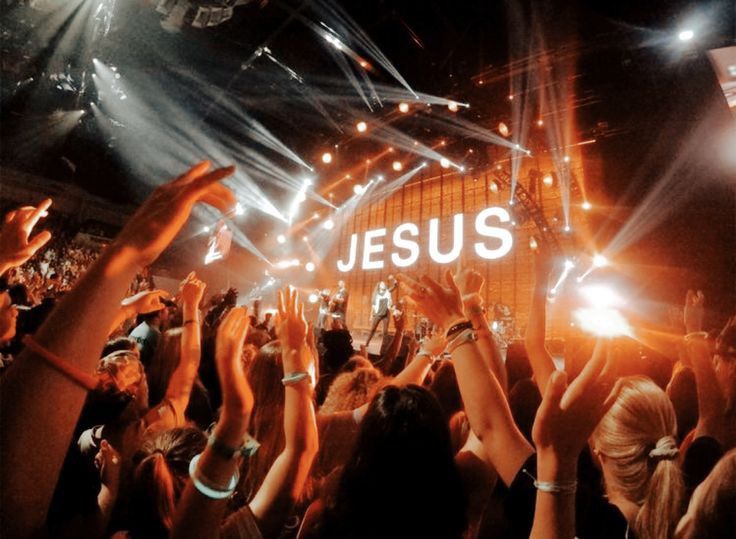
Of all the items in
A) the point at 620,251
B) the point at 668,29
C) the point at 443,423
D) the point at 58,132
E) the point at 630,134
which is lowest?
the point at 443,423

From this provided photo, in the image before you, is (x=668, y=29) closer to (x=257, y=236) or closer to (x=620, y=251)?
(x=620, y=251)

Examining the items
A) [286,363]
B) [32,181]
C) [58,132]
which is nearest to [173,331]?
[286,363]

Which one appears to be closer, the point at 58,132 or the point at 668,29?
the point at 668,29

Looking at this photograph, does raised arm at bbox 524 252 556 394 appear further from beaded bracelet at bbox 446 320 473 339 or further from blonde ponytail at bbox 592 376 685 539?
beaded bracelet at bbox 446 320 473 339

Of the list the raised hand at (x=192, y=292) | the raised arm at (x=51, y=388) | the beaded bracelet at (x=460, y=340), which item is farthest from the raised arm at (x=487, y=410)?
the raised hand at (x=192, y=292)

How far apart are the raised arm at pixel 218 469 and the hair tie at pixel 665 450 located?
4.95ft

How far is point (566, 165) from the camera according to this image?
11.2 metres

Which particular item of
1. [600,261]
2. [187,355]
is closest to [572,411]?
[187,355]

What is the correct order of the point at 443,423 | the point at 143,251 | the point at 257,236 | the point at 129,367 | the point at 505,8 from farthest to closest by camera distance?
the point at 257,236 → the point at 505,8 → the point at 129,367 → the point at 443,423 → the point at 143,251

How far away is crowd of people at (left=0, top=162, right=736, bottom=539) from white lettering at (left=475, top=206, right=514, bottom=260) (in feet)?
28.2

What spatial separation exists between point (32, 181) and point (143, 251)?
18004mm

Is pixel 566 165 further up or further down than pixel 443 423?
further up

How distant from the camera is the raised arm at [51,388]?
0.55 meters

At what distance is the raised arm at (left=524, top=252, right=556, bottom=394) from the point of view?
1957 millimetres
